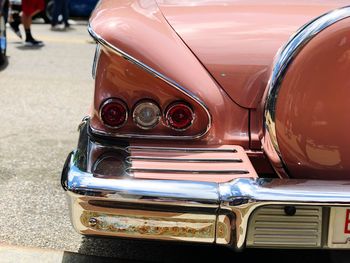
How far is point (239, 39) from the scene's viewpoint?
8.45 ft

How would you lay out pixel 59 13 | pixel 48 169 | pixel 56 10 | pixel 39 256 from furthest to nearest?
1. pixel 59 13
2. pixel 56 10
3. pixel 48 169
4. pixel 39 256

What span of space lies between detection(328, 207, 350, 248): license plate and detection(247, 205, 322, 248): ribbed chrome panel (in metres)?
0.05

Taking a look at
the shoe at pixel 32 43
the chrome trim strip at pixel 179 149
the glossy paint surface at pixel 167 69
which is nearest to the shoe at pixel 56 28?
the shoe at pixel 32 43

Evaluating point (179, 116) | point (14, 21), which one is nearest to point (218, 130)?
point (179, 116)

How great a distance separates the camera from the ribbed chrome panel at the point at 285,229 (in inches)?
85.7

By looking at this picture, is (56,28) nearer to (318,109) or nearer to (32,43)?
(32,43)

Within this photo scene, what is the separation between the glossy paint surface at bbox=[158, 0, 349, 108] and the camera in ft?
8.27

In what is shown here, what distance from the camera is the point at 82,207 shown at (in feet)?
7.17

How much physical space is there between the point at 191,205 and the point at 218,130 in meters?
0.51

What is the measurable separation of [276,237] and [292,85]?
603mm

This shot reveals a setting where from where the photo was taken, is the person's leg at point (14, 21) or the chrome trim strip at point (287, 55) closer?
the chrome trim strip at point (287, 55)

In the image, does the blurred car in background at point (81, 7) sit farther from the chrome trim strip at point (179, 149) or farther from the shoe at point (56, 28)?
the chrome trim strip at point (179, 149)

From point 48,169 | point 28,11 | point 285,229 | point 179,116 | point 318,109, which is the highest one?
point 318,109

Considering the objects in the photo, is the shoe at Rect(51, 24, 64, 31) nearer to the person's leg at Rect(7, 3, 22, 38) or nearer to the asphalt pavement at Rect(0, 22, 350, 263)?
the person's leg at Rect(7, 3, 22, 38)
